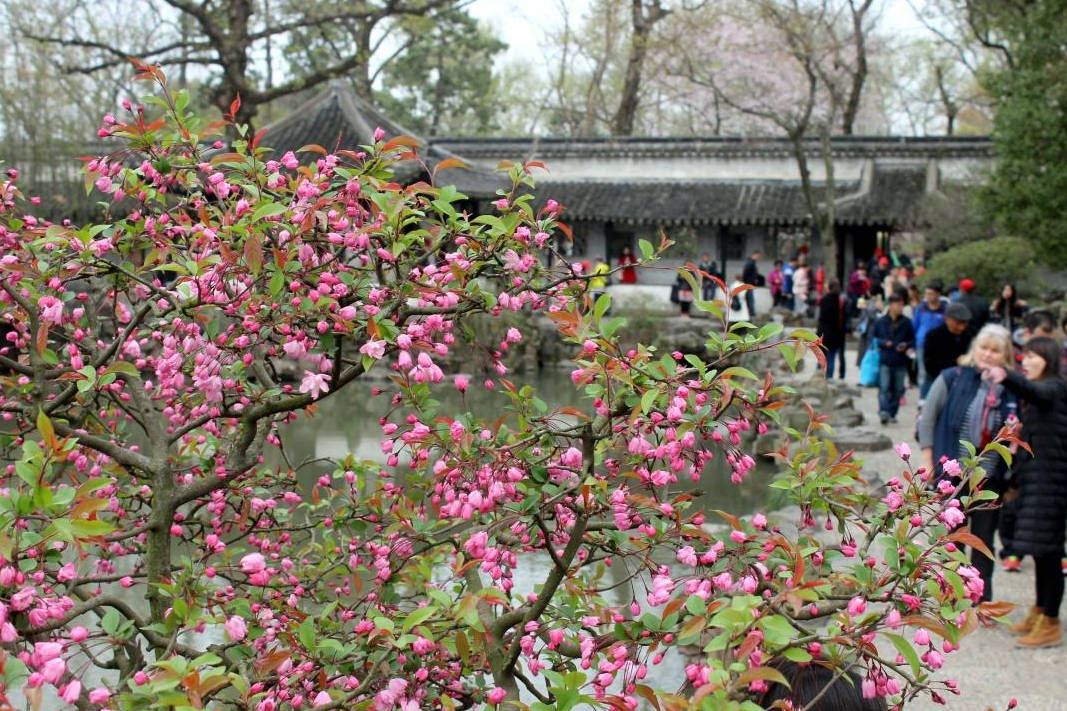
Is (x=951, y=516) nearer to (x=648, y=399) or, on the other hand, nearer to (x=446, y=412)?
(x=648, y=399)

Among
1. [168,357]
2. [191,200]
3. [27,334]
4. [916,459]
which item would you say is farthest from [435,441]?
[916,459]

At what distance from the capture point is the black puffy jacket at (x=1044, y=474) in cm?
610

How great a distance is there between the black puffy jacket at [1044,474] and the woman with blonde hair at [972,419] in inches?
8.0

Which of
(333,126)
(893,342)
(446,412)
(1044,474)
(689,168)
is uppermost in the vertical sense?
(333,126)

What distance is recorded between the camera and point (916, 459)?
11.4 meters

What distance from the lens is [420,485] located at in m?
3.67

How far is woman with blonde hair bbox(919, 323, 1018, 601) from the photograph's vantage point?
21.1 ft

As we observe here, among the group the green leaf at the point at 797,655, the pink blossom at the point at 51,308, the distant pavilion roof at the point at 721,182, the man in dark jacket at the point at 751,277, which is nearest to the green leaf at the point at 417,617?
the green leaf at the point at 797,655

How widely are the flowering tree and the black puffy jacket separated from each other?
318cm

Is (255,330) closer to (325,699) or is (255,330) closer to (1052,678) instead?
(325,699)

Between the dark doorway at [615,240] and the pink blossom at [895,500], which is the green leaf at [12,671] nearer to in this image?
the pink blossom at [895,500]

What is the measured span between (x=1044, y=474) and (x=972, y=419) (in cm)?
53

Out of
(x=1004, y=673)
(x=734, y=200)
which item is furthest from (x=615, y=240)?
(x=1004, y=673)

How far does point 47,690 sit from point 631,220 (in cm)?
2417
